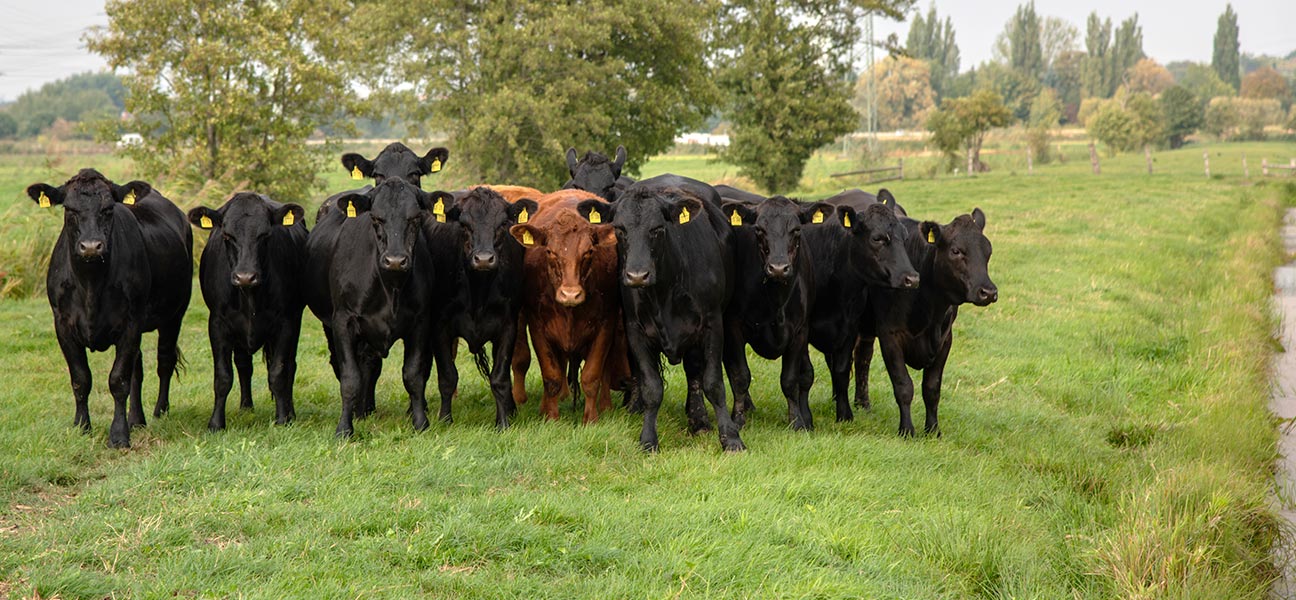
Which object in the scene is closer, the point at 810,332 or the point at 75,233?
the point at 75,233

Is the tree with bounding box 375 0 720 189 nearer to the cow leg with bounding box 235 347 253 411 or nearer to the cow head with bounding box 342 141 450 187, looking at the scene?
the cow head with bounding box 342 141 450 187

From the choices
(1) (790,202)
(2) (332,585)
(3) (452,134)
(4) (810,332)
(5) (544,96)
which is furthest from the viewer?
(3) (452,134)

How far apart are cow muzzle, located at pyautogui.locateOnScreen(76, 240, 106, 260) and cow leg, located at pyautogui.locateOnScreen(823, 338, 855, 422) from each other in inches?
208

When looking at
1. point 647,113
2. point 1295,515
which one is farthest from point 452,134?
point 1295,515

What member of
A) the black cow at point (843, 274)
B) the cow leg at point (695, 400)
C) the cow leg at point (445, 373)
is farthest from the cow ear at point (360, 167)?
the black cow at point (843, 274)

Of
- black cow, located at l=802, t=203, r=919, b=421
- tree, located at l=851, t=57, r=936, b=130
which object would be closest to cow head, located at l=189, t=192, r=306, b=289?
black cow, located at l=802, t=203, r=919, b=421

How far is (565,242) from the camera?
8.35 metres

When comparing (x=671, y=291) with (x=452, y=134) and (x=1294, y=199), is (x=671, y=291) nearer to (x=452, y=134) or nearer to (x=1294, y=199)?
(x=452, y=134)

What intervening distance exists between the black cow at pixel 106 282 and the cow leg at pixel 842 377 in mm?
5085

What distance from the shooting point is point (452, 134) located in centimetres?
2820

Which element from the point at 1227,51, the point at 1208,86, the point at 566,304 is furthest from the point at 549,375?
the point at 1227,51

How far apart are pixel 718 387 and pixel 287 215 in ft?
11.2

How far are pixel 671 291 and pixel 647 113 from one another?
21572 mm

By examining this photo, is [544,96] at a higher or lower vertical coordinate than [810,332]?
higher
